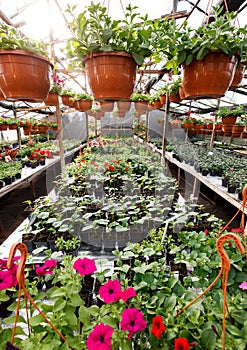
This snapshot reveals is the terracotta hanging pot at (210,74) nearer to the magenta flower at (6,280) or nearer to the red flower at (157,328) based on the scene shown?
the red flower at (157,328)

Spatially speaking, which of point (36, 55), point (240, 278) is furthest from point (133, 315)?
point (36, 55)

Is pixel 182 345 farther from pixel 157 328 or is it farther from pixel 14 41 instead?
pixel 14 41

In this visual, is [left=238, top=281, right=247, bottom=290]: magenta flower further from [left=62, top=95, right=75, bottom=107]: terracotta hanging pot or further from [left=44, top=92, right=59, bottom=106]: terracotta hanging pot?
[left=62, top=95, right=75, bottom=107]: terracotta hanging pot

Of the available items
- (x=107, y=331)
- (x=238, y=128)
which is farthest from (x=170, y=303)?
(x=238, y=128)

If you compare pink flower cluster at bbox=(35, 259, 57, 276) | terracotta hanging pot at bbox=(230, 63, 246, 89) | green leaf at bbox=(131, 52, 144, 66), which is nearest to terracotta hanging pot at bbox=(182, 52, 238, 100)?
terracotta hanging pot at bbox=(230, 63, 246, 89)

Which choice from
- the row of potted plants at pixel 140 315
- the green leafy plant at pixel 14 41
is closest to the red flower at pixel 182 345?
the row of potted plants at pixel 140 315

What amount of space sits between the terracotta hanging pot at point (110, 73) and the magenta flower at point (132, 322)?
0.84 m

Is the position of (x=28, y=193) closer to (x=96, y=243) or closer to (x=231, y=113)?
(x=96, y=243)

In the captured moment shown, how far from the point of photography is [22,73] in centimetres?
88

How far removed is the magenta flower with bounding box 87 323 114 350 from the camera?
51cm

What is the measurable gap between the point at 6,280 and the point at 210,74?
45.1 inches

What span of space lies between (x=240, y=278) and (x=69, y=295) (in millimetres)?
651

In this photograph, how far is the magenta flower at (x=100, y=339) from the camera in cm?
51

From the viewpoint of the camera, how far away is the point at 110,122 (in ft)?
23.4
